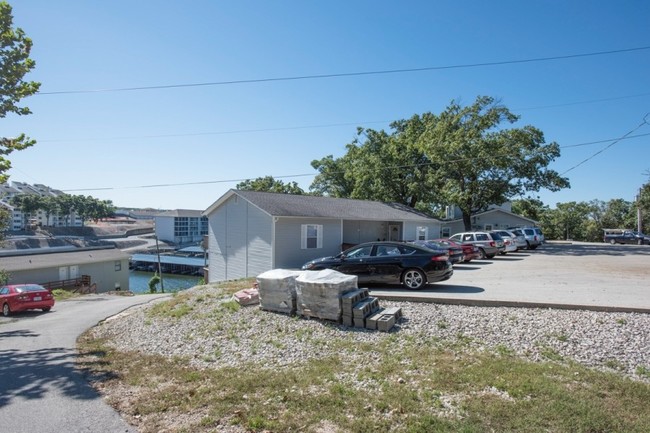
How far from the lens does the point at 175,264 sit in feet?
182

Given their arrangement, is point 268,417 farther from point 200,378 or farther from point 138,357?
point 138,357

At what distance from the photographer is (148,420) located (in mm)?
4668

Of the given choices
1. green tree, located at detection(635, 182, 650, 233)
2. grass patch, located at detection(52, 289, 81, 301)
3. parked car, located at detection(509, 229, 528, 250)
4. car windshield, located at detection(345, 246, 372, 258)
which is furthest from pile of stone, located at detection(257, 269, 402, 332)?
green tree, located at detection(635, 182, 650, 233)

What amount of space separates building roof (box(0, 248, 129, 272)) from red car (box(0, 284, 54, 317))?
12.4 metres

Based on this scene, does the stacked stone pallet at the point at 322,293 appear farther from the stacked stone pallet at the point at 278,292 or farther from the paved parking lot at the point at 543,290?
the paved parking lot at the point at 543,290

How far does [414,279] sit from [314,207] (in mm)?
11539

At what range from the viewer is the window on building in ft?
66.6

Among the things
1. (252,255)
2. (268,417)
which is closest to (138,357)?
(268,417)

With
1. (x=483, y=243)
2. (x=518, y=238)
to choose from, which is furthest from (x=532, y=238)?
(x=483, y=243)

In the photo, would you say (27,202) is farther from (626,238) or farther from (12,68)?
(626,238)

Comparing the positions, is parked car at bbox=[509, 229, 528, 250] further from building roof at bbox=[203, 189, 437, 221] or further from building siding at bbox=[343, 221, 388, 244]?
building siding at bbox=[343, 221, 388, 244]

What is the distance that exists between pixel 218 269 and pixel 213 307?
11988 millimetres

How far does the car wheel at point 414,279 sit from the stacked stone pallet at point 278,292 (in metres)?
3.57

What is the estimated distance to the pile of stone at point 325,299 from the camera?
808 centimetres
